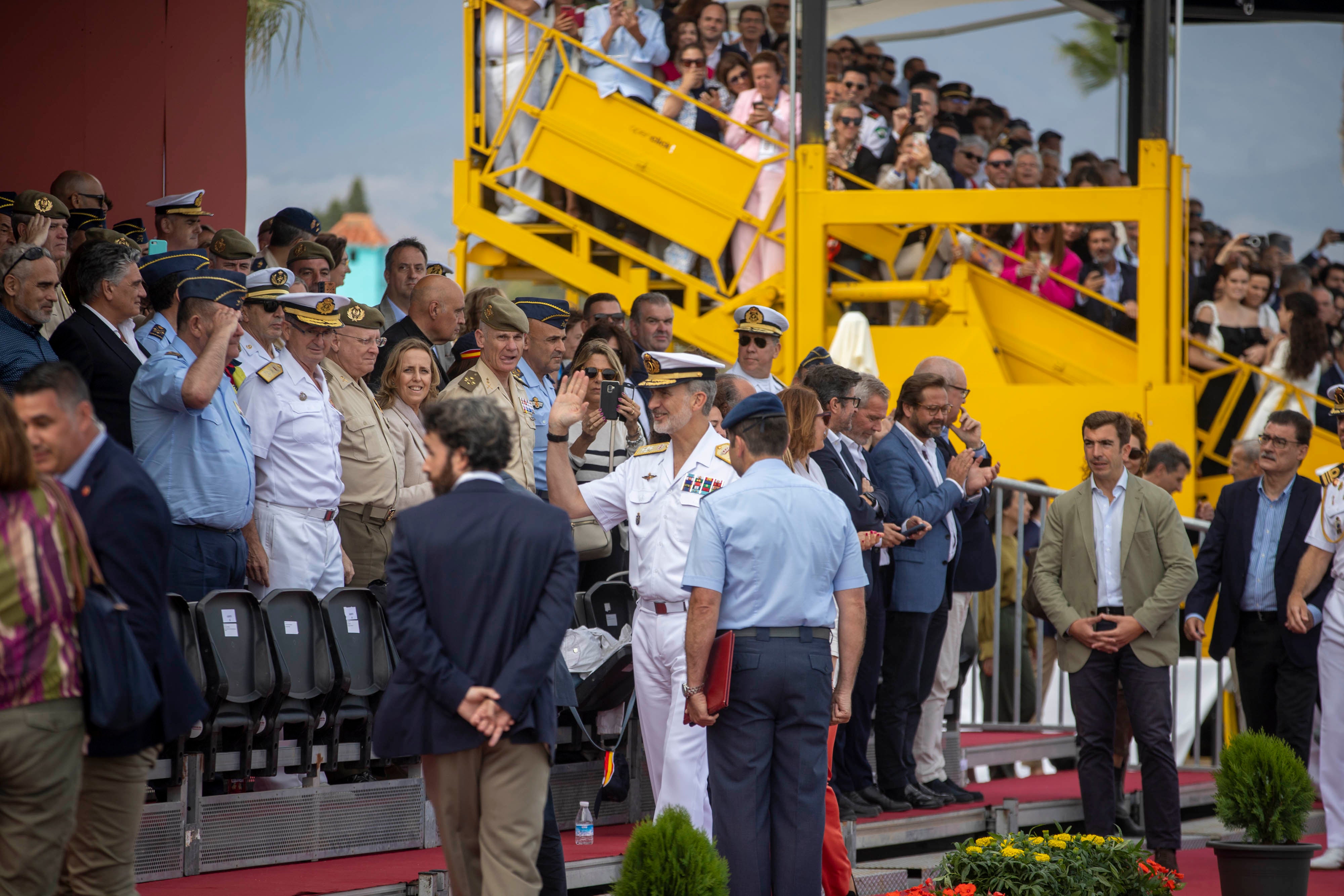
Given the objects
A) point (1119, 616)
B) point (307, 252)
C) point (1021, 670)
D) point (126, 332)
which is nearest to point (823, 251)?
point (1021, 670)

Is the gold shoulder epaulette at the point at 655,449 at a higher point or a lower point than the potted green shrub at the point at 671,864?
higher

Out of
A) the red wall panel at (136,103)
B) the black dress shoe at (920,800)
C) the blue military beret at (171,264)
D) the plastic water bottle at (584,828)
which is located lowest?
the black dress shoe at (920,800)

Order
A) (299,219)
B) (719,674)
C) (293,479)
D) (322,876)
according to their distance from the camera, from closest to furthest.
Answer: (719,674) → (322,876) → (293,479) → (299,219)

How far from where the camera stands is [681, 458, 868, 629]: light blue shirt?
4.85 metres

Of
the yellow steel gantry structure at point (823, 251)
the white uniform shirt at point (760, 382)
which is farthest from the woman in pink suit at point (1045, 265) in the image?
the white uniform shirt at point (760, 382)

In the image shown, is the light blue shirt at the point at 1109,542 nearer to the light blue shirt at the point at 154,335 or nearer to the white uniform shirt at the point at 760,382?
the white uniform shirt at the point at 760,382

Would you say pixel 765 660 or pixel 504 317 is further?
pixel 504 317

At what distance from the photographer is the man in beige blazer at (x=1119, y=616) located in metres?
6.75

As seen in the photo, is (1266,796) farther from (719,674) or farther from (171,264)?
(171,264)

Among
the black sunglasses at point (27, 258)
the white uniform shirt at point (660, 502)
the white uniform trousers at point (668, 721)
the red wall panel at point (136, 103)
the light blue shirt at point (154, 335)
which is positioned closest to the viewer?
the white uniform trousers at point (668, 721)

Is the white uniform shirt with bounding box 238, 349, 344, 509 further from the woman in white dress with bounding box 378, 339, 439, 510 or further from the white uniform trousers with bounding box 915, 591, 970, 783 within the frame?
the white uniform trousers with bounding box 915, 591, 970, 783

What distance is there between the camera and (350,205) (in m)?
14.6

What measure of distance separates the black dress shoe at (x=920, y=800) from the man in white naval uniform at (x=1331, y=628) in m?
1.81

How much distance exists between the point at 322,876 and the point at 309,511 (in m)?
1.42
